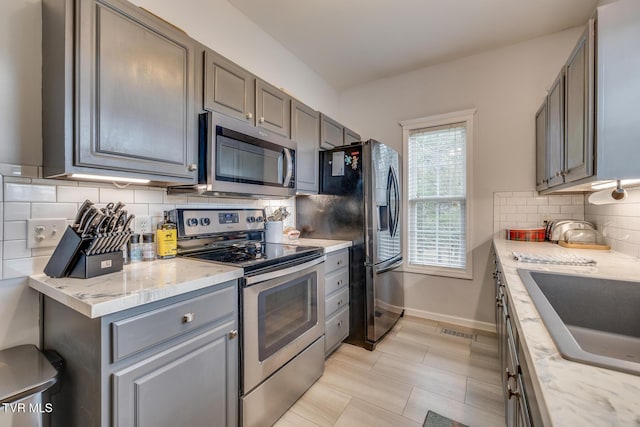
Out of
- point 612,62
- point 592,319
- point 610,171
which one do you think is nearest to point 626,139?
point 610,171

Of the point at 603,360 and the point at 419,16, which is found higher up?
the point at 419,16

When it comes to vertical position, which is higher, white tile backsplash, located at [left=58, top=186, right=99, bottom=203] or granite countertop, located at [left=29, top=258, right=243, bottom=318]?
white tile backsplash, located at [left=58, top=186, right=99, bottom=203]

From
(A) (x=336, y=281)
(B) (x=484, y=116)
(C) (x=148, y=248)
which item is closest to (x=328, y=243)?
(A) (x=336, y=281)

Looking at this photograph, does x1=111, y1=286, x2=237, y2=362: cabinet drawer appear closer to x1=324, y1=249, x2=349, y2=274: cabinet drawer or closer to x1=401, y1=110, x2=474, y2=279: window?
x1=324, y1=249, x2=349, y2=274: cabinet drawer

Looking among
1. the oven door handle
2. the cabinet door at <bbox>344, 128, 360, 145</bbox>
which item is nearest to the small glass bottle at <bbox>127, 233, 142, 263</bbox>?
the oven door handle

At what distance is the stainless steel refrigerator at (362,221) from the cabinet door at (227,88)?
3.01 ft

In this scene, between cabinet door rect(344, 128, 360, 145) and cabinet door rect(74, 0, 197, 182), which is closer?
cabinet door rect(74, 0, 197, 182)

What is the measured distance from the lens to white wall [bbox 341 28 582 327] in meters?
2.57

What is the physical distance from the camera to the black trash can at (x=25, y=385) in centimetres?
90

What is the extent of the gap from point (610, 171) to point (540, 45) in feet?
6.70

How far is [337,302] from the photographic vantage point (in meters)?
2.31

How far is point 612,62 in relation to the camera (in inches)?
46.6

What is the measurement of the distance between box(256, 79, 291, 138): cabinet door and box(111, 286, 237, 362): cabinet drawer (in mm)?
1211

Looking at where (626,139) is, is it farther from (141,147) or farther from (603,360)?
(141,147)
